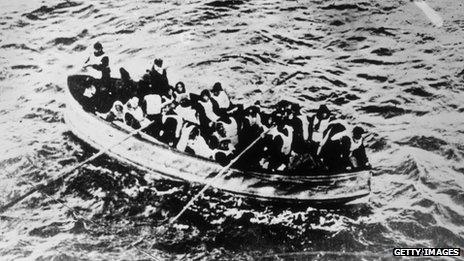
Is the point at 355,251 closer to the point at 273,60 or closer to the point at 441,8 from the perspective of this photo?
the point at 273,60

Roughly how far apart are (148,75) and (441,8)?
5.16 m

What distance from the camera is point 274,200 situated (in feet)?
15.8

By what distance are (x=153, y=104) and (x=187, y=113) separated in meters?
0.55

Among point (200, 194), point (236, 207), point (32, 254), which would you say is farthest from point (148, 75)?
point (32, 254)

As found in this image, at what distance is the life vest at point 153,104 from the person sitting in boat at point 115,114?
1.36 ft

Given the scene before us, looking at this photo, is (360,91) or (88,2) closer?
(360,91)

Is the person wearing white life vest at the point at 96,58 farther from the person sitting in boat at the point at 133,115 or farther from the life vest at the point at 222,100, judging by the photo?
the life vest at the point at 222,100

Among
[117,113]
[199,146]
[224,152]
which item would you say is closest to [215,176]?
[224,152]

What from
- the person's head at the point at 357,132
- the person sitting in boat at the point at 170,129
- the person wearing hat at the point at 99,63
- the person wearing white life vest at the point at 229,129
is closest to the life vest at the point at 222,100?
the person wearing white life vest at the point at 229,129

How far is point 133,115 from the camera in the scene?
5.45 metres

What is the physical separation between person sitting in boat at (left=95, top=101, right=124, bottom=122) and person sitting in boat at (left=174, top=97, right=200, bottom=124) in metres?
0.84

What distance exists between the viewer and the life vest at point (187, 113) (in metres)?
5.14

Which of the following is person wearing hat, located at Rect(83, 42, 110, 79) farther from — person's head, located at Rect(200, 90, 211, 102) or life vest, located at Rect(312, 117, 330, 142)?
life vest, located at Rect(312, 117, 330, 142)

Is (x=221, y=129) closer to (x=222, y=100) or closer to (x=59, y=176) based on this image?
(x=222, y=100)
